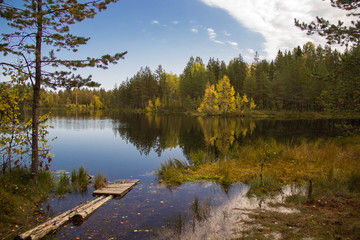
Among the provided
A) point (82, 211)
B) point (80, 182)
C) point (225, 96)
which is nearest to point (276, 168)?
point (82, 211)

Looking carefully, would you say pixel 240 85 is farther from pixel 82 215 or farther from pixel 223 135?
pixel 82 215

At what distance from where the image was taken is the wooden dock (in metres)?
5.85

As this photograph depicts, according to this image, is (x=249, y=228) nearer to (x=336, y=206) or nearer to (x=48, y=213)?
(x=336, y=206)

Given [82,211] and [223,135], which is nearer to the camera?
[82,211]

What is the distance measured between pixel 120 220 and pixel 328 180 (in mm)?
7971

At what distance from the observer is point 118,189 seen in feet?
31.9

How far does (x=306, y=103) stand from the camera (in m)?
63.2

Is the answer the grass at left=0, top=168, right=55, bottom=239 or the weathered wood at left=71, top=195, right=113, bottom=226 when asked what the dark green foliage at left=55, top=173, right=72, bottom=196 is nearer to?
the grass at left=0, top=168, right=55, bottom=239

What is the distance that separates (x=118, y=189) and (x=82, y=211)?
2502mm

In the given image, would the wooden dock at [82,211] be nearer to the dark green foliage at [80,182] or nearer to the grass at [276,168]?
the dark green foliage at [80,182]

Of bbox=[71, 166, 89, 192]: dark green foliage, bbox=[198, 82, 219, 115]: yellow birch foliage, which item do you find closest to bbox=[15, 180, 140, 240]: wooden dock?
bbox=[71, 166, 89, 192]: dark green foliage

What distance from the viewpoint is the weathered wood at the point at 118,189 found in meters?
9.26

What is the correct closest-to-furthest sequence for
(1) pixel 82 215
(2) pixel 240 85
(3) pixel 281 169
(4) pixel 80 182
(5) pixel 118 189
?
(1) pixel 82 215 → (5) pixel 118 189 → (4) pixel 80 182 → (3) pixel 281 169 → (2) pixel 240 85

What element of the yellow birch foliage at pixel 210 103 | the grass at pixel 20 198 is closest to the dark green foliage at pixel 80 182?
the grass at pixel 20 198
